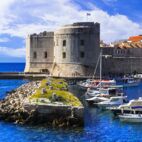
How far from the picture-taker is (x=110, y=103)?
3575 centimetres

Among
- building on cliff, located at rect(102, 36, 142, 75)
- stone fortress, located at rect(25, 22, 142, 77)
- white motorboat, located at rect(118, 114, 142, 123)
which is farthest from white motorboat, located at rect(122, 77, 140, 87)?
white motorboat, located at rect(118, 114, 142, 123)

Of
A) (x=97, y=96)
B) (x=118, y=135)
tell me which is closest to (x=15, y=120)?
(x=118, y=135)

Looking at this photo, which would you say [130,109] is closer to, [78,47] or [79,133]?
[79,133]

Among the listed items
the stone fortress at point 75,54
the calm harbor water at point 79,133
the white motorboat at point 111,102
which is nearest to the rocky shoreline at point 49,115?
the calm harbor water at point 79,133

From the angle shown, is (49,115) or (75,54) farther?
(75,54)

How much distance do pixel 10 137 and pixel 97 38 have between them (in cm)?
3842

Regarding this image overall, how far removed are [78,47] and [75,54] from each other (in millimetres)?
997

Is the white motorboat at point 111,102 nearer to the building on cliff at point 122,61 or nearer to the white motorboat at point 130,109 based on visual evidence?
the white motorboat at point 130,109

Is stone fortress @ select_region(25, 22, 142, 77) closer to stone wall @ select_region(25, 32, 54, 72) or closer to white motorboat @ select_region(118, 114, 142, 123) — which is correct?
stone wall @ select_region(25, 32, 54, 72)

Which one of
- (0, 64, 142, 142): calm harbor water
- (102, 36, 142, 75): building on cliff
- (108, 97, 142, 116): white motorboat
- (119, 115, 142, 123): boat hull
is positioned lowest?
(0, 64, 142, 142): calm harbor water

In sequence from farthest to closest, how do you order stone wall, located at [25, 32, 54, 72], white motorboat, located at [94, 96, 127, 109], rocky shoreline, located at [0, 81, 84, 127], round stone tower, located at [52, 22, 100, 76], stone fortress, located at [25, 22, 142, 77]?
stone wall, located at [25, 32, 54, 72] < stone fortress, located at [25, 22, 142, 77] < round stone tower, located at [52, 22, 100, 76] < white motorboat, located at [94, 96, 127, 109] < rocky shoreline, located at [0, 81, 84, 127]

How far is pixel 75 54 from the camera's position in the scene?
6234 centimetres

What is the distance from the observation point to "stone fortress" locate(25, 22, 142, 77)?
61.8 meters

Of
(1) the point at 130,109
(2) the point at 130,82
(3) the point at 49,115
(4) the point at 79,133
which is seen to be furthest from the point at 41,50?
(4) the point at 79,133
